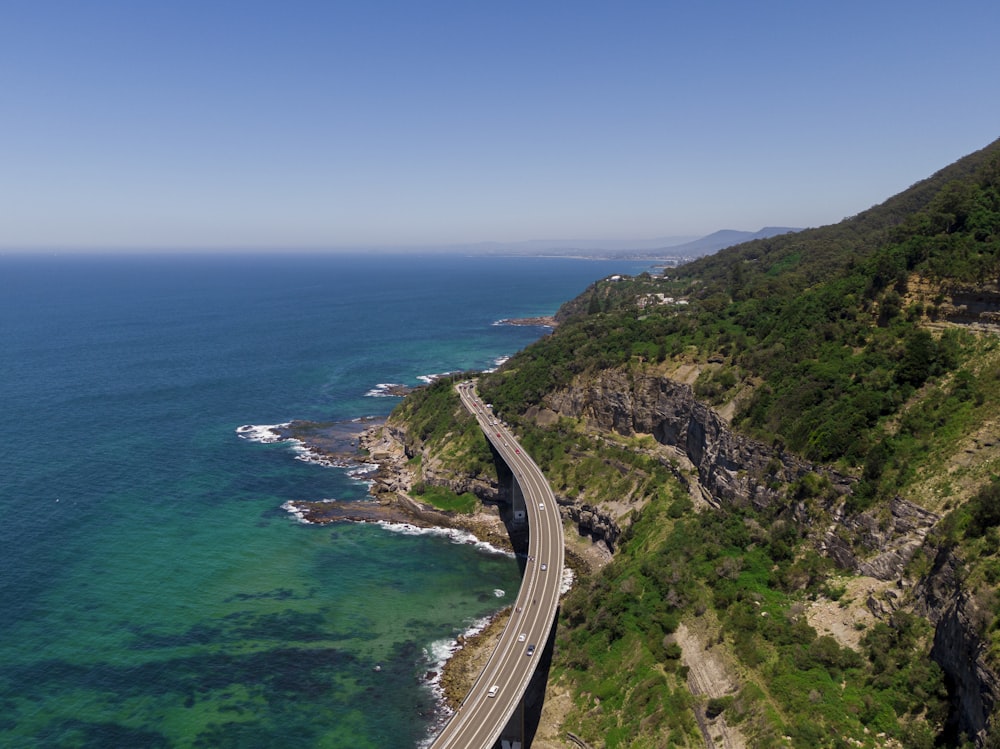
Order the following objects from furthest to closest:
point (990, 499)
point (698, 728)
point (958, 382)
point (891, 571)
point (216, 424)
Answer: point (216, 424) → point (958, 382) → point (891, 571) → point (698, 728) → point (990, 499)

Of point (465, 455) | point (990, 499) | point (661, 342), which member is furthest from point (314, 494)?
point (990, 499)

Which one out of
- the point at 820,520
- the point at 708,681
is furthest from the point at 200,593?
the point at 820,520

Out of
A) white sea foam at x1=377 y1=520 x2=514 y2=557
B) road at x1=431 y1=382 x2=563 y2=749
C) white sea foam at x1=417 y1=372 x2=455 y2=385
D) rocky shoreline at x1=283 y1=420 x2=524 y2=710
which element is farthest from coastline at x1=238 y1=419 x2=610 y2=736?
white sea foam at x1=417 y1=372 x2=455 y2=385

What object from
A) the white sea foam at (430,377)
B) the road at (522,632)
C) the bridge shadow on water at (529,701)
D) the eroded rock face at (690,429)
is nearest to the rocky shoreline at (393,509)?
the bridge shadow on water at (529,701)

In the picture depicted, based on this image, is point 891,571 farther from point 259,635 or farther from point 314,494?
point 314,494

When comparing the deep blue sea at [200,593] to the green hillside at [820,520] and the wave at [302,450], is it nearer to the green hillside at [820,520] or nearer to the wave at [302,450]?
the wave at [302,450]

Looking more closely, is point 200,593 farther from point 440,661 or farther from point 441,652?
point 440,661
